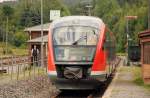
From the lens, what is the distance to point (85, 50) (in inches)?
908

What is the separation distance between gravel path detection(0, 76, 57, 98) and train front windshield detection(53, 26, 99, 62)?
181 cm

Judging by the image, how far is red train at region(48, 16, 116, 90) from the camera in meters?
22.7

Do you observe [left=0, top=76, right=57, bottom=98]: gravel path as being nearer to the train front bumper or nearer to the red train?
the train front bumper

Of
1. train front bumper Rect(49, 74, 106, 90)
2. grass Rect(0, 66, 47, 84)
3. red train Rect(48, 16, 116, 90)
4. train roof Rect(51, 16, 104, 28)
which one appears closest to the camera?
red train Rect(48, 16, 116, 90)

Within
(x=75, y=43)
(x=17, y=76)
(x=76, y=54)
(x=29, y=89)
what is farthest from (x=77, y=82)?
(x=17, y=76)

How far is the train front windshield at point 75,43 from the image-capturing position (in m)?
22.8

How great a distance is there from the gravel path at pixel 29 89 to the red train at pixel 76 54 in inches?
41.7

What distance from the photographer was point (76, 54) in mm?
22844

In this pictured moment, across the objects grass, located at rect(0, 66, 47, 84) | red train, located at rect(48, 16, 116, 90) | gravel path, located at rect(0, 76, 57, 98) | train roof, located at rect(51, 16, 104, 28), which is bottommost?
gravel path, located at rect(0, 76, 57, 98)

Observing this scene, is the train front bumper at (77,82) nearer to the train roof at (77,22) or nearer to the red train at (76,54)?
the red train at (76,54)

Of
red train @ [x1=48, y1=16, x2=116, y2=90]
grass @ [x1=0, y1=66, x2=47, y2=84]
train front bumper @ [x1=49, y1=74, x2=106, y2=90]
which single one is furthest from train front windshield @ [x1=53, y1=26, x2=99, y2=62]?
grass @ [x1=0, y1=66, x2=47, y2=84]

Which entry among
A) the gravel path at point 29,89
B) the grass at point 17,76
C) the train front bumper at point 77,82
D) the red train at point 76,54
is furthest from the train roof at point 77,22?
the grass at point 17,76

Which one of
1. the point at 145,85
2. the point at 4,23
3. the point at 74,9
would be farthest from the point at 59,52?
the point at 74,9

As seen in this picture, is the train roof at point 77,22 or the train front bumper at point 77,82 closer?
the train front bumper at point 77,82
